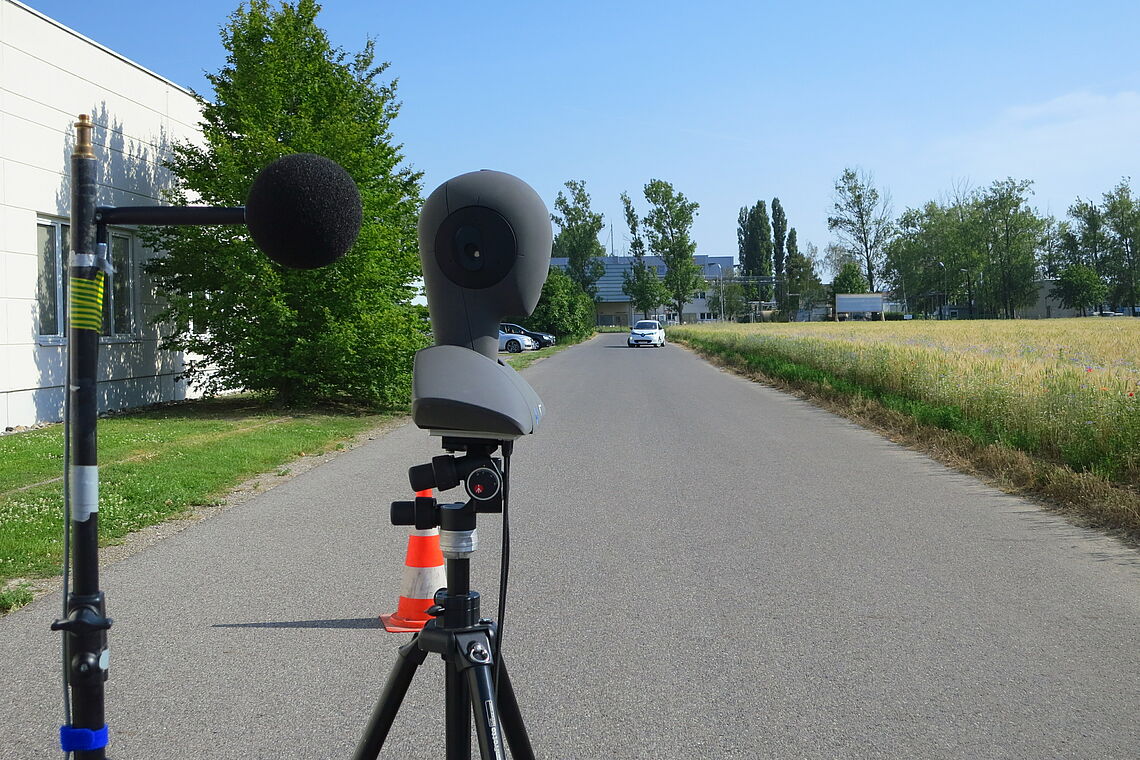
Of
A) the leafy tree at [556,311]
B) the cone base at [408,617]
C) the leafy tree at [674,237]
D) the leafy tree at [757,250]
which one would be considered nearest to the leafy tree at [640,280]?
the leafy tree at [674,237]

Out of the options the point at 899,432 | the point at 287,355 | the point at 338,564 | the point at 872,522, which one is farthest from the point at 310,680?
the point at 287,355

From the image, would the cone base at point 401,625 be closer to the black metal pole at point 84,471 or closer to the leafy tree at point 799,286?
the black metal pole at point 84,471

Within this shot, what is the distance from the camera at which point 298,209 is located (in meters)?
1.88

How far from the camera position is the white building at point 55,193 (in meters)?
13.6

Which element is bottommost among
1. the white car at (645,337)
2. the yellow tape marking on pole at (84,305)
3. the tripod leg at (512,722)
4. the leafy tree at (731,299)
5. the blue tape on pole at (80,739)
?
the tripod leg at (512,722)

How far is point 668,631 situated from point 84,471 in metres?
3.56

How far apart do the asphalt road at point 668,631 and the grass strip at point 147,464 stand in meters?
0.66

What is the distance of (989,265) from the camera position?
11212cm

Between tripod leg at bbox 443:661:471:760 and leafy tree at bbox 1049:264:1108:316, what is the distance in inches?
4639

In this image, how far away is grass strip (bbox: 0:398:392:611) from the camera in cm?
675

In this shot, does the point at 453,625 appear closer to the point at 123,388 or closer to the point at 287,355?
the point at 287,355

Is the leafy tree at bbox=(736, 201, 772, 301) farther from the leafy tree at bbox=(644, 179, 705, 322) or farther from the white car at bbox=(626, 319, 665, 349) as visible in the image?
the white car at bbox=(626, 319, 665, 349)

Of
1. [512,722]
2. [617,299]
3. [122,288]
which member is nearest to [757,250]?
[617,299]

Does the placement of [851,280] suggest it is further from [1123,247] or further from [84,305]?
[84,305]
